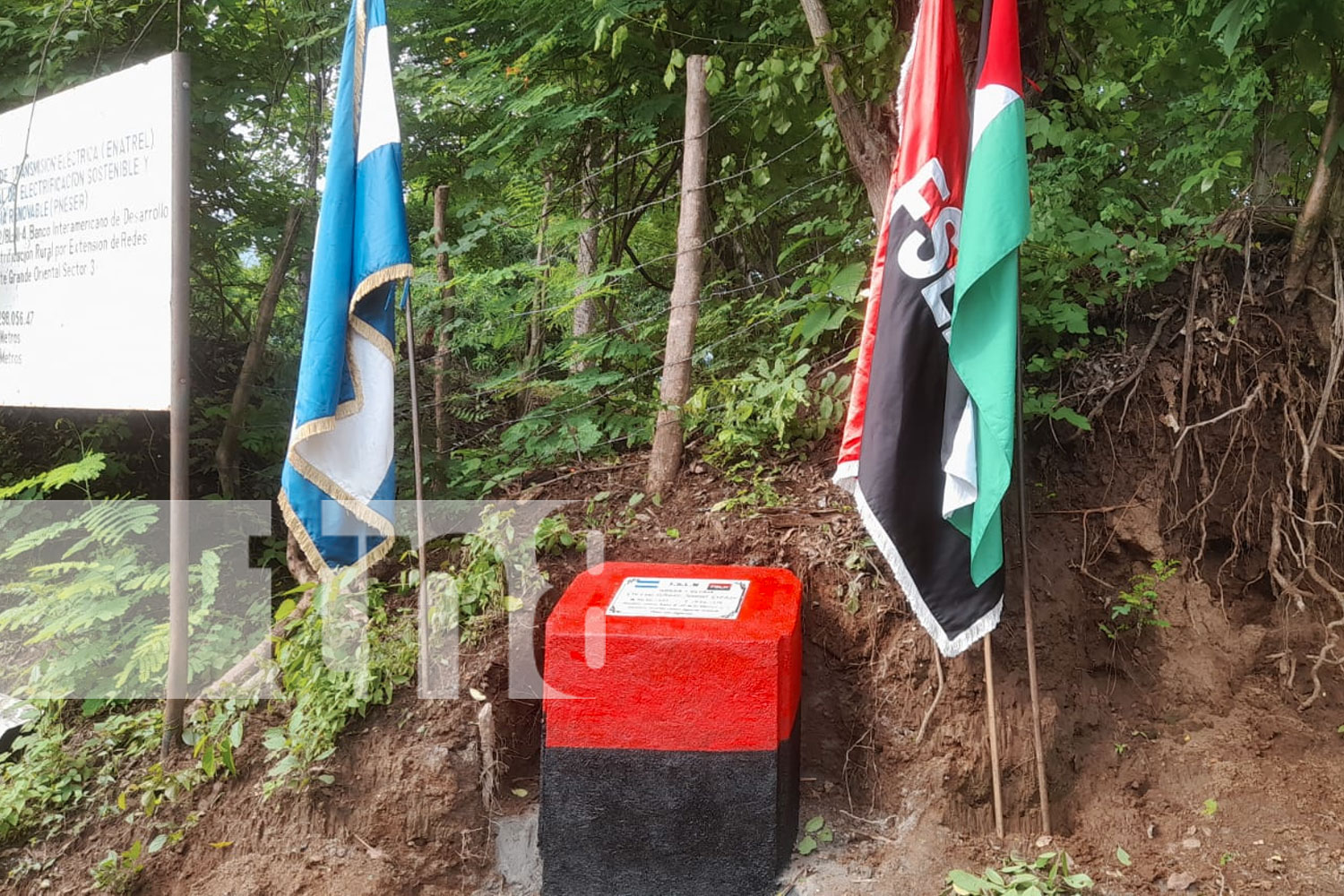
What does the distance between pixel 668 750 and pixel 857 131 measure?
2678 mm

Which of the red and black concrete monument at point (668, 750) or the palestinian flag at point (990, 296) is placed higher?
the palestinian flag at point (990, 296)

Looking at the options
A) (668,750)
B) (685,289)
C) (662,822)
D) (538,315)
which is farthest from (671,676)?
(538,315)

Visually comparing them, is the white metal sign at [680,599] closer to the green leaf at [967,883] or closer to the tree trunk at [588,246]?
the green leaf at [967,883]

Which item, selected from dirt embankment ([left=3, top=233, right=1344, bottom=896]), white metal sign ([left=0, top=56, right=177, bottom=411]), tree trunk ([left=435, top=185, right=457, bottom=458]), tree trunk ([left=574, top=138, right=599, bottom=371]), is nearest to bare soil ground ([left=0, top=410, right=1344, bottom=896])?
dirt embankment ([left=3, top=233, right=1344, bottom=896])

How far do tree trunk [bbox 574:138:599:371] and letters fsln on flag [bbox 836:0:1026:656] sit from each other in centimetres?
274

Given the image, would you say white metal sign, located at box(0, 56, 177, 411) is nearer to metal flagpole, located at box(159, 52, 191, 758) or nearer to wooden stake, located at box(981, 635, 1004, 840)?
metal flagpole, located at box(159, 52, 191, 758)

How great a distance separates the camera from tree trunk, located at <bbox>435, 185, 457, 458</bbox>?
5109mm

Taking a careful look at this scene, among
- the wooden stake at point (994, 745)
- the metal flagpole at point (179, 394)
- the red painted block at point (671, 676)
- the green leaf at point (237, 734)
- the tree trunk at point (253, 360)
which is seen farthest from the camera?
the tree trunk at point (253, 360)

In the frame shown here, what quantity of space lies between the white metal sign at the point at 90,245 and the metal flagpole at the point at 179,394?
33 mm

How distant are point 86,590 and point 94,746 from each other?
767mm

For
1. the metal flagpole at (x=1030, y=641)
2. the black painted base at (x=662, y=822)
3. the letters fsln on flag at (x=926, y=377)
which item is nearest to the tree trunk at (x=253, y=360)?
the black painted base at (x=662, y=822)

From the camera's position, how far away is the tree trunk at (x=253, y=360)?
5.64 meters

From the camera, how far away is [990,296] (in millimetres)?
2875

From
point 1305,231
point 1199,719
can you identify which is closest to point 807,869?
point 1199,719
